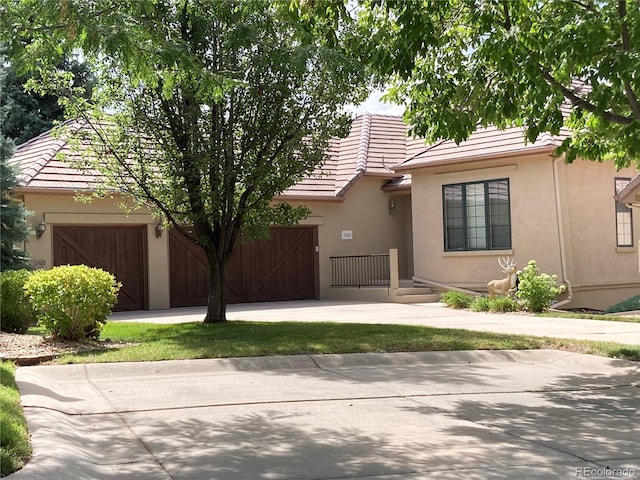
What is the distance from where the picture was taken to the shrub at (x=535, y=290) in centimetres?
1811

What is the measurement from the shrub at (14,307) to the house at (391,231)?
6019 millimetres

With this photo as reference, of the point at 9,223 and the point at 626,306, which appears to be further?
the point at 626,306

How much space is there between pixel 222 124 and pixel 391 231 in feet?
40.2

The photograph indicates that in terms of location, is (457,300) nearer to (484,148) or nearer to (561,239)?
(561,239)

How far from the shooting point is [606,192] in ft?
69.6

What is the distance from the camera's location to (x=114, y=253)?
68.3ft

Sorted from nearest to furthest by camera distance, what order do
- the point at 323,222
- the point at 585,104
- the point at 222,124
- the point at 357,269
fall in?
the point at 585,104
the point at 222,124
the point at 323,222
the point at 357,269

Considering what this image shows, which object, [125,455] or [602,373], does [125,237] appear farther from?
[125,455]

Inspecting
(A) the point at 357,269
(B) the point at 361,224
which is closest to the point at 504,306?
(A) the point at 357,269

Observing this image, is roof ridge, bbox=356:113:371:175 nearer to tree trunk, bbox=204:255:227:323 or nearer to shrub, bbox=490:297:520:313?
shrub, bbox=490:297:520:313

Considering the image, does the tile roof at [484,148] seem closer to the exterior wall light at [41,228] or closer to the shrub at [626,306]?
the shrub at [626,306]

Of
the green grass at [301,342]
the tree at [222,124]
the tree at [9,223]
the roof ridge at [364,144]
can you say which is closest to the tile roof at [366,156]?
the roof ridge at [364,144]

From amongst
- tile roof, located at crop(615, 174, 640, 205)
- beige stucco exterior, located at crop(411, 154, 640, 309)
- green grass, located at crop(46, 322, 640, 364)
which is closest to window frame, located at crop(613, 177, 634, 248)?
beige stucco exterior, located at crop(411, 154, 640, 309)

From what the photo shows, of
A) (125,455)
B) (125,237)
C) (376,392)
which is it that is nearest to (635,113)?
(376,392)
